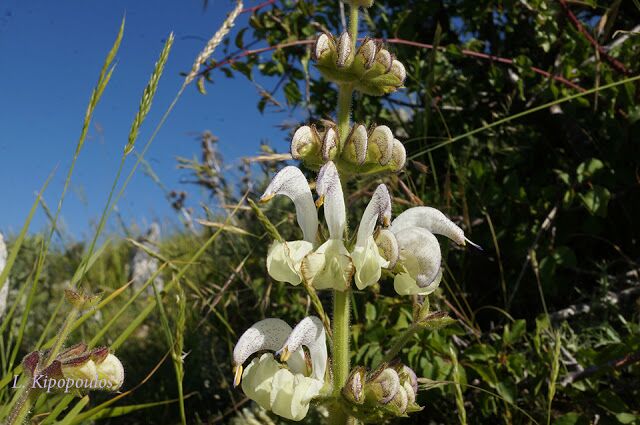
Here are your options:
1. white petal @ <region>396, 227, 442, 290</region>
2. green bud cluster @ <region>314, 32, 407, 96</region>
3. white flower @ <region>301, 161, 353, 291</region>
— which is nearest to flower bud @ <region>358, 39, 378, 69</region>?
green bud cluster @ <region>314, 32, 407, 96</region>

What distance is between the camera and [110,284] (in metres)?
4.45

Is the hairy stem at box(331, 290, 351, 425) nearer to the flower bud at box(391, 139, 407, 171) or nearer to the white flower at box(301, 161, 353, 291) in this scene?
the white flower at box(301, 161, 353, 291)

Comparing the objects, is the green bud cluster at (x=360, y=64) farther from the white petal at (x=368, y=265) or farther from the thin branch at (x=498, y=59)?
the thin branch at (x=498, y=59)

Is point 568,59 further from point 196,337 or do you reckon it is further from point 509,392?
point 196,337

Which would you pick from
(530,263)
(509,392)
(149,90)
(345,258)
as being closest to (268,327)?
(345,258)

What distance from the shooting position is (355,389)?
1084 mm

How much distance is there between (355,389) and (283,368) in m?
0.16

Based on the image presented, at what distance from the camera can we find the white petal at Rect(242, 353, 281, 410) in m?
1.12

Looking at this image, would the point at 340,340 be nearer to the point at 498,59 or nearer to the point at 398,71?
the point at 398,71

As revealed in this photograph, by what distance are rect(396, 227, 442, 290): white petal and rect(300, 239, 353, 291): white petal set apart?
4.6 inches

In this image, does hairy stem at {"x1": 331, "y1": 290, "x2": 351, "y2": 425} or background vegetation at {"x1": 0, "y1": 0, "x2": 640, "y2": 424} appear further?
background vegetation at {"x1": 0, "y1": 0, "x2": 640, "y2": 424}

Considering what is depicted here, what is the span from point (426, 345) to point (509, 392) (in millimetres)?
259

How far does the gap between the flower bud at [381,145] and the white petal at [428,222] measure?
13 centimetres
